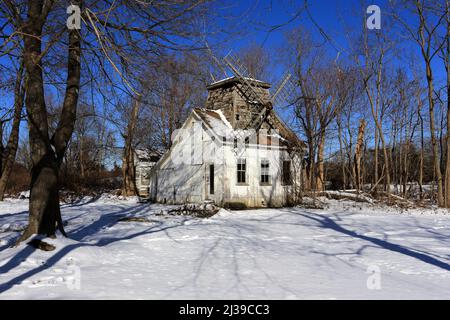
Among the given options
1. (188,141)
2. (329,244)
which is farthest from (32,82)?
(188,141)

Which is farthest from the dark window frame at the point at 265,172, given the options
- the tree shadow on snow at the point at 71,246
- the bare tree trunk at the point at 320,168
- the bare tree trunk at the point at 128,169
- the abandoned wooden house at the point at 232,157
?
the bare tree trunk at the point at 128,169

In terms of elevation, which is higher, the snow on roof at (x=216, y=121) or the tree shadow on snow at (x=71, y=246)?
the snow on roof at (x=216, y=121)

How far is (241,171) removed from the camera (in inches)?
794

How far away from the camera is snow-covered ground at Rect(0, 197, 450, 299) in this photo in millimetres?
4949

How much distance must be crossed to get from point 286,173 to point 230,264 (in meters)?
15.9

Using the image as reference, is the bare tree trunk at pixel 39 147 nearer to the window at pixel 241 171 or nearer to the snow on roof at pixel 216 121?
the snow on roof at pixel 216 121

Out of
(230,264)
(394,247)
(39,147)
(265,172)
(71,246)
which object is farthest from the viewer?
(265,172)

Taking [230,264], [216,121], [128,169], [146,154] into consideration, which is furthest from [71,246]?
[146,154]

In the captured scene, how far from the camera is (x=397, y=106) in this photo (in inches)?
1307

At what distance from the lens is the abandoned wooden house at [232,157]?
19.8 metres

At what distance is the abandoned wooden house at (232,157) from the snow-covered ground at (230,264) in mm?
8212

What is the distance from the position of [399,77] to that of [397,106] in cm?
285

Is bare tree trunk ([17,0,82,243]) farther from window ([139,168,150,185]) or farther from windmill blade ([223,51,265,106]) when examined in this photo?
window ([139,168,150,185])

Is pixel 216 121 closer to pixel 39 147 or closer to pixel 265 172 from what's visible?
pixel 265 172
